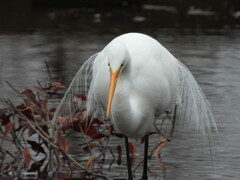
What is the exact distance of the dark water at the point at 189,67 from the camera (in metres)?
5.49

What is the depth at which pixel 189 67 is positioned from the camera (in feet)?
30.8

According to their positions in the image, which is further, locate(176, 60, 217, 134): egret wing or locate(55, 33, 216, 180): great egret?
locate(176, 60, 217, 134): egret wing

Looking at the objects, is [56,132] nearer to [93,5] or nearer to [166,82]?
[166,82]

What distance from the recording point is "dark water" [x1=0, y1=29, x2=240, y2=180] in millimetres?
5493

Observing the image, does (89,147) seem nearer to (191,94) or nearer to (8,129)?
(8,129)

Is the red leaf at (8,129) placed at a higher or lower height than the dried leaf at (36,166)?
higher

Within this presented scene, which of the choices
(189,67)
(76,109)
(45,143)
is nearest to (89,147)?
(45,143)

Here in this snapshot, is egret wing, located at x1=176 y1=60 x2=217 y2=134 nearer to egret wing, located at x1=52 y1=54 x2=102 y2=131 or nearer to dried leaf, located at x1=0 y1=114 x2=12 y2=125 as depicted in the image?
egret wing, located at x1=52 y1=54 x2=102 y2=131

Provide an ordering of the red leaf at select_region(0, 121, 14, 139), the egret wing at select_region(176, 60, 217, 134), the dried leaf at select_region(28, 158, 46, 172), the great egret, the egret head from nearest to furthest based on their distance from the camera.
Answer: the egret head → the great egret → the red leaf at select_region(0, 121, 14, 139) → the dried leaf at select_region(28, 158, 46, 172) → the egret wing at select_region(176, 60, 217, 134)

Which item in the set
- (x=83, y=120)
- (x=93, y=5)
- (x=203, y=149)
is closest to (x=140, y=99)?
(x=83, y=120)

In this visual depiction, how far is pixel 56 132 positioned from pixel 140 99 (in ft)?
2.74

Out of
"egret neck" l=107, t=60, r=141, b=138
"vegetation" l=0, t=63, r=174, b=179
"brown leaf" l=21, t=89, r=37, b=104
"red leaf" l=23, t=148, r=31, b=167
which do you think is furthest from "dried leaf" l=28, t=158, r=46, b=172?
"egret neck" l=107, t=60, r=141, b=138

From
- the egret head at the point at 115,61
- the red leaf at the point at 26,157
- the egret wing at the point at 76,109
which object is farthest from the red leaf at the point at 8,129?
the egret head at the point at 115,61

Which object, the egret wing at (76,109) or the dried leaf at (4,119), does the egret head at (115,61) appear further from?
the dried leaf at (4,119)
